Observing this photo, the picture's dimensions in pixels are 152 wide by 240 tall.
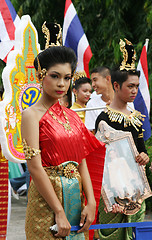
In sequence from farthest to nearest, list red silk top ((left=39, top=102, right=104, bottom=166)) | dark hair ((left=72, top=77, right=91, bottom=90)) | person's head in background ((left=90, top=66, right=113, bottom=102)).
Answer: dark hair ((left=72, top=77, right=91, bottom=90)), person's head in background ((left=90, top=66, right=113, bottom=102)), red silk top ((left=39, top=102, right=104, bottom=166))

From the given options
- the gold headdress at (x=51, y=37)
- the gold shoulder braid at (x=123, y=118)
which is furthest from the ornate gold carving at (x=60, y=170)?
the gold shoulder braid at (x=123, y=118)

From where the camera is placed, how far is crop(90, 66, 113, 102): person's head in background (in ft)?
19.8

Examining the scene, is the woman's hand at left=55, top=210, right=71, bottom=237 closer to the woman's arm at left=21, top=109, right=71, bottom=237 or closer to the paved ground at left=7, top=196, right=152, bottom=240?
the woman's arm at left=21, top=109, right=71, bottom=237

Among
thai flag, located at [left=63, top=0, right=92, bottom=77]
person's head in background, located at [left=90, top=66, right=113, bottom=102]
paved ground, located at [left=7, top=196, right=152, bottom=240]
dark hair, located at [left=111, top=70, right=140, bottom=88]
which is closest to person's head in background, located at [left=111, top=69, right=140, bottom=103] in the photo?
dark hair, located at [left=111, top=70, right=140, bottom=88]

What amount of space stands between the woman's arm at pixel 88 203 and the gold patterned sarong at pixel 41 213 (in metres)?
0.15

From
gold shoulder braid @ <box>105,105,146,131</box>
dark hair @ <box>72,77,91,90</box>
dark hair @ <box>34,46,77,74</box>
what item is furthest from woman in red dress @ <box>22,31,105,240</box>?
dark hair @ <box>72,77,91,90</box>

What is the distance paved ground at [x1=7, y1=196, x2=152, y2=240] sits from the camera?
5.93 metres

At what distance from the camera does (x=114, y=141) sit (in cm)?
426

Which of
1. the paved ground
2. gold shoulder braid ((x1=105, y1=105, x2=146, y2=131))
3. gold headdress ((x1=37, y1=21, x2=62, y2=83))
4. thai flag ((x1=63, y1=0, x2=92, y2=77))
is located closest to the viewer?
gold headdress ((x1=37, y1=21, x2=62, y2=83))

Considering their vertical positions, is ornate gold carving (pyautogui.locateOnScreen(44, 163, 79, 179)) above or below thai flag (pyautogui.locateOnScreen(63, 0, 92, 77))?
below

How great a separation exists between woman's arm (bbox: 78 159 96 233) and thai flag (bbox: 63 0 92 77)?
2.98 m

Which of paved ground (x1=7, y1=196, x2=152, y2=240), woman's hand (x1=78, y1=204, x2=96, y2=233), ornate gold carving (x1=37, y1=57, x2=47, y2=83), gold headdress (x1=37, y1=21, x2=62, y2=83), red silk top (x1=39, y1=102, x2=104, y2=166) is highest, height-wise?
gold headdress (x1=37, y1=21, x2=62, y2=83)

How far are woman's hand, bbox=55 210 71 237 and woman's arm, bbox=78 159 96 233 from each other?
0.12 metres

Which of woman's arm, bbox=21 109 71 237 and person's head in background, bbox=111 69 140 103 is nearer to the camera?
woman's arm, bbox=21 109 71 237
